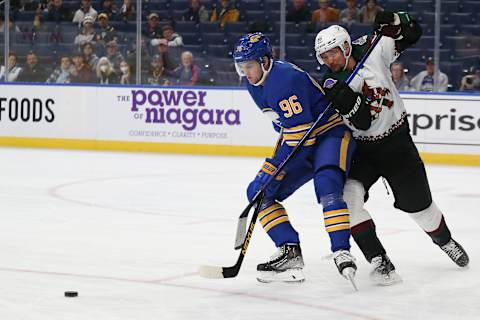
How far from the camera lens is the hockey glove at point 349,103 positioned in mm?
4145

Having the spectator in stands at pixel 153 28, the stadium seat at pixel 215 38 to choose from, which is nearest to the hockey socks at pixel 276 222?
the stadium seat at pixel 215 38

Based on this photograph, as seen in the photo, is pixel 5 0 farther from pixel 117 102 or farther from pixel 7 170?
pixel 7 170

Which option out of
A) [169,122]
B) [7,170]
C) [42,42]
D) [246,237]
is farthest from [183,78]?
[246,237]

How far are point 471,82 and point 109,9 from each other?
4.18 m

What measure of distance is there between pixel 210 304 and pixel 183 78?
8.16 m

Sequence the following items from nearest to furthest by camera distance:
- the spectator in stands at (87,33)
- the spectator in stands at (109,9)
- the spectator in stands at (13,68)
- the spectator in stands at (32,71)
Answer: the spectator in stands at (109,9), the spectator in stands at (87,33), the spectator in stands at (32,71), the spectator in stands at (13,68)

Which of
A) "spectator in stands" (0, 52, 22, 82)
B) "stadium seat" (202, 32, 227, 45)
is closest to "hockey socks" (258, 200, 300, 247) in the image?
"stadium seat" (202, 32, 227, 45)

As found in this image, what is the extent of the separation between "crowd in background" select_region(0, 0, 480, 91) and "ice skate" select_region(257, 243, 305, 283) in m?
6.90

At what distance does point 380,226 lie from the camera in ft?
20.3

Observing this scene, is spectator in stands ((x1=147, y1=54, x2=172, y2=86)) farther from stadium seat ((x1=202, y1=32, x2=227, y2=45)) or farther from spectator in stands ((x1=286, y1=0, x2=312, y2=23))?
spectator in stands ((x1=286, y1=0, x2=312, y2=23))

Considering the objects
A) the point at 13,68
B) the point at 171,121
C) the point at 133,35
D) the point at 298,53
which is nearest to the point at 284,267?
the point at 298,53

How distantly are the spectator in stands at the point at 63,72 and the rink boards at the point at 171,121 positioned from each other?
9 cm

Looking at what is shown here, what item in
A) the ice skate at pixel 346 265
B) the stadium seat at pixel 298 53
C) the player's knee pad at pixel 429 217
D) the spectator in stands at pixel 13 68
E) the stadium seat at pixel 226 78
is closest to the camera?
the ice skate at pixel 346 265

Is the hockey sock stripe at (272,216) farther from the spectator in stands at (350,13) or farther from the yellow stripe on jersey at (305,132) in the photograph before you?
the spectator in stands at (350,13)
